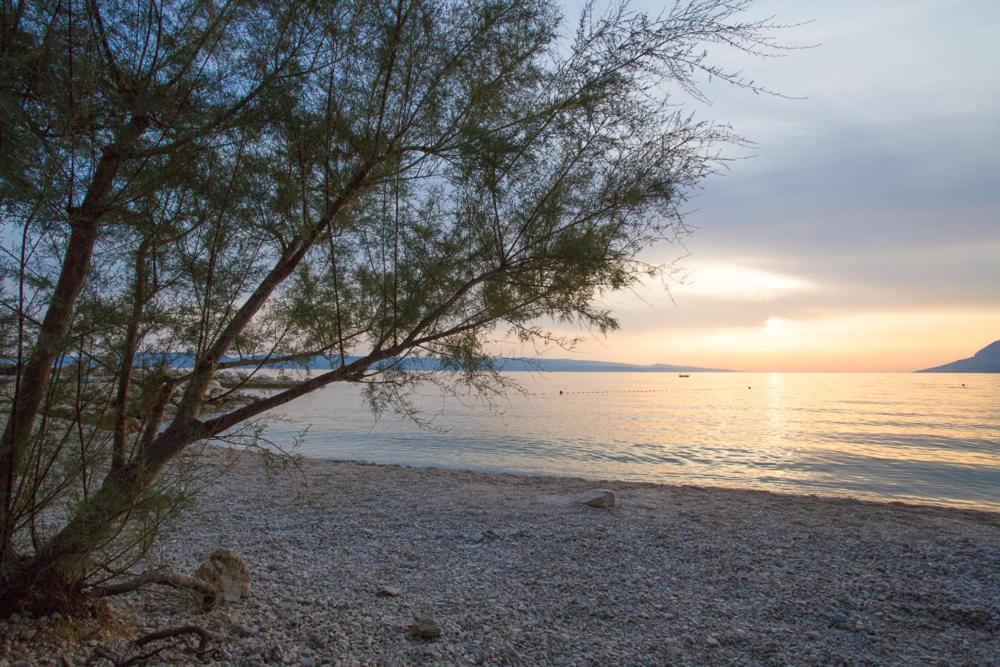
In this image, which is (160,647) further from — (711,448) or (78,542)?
(711,448)

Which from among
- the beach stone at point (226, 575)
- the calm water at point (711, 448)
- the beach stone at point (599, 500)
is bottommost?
the calm water at point (711, 448)

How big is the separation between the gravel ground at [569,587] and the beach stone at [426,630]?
0.06 metres

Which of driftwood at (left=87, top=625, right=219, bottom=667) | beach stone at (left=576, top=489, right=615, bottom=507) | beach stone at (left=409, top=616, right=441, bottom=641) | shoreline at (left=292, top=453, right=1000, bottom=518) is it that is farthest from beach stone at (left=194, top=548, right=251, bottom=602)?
shoreline at (left=292, top=453, right=1000, bottom=518)

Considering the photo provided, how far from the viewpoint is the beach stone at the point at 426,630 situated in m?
4.03

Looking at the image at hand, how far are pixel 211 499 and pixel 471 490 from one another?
4113mm

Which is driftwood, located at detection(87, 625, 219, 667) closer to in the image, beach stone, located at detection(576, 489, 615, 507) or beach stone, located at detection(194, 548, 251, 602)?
beach stone, located at detection(194, 548, 251, 602)

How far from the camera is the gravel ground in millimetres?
3867

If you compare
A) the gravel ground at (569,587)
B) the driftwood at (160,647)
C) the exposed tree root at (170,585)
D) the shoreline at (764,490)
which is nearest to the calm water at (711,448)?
the shoreline at (764,490)

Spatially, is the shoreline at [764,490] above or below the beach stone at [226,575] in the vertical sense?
below

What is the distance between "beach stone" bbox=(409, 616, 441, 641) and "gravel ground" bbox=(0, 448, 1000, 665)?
0.06m

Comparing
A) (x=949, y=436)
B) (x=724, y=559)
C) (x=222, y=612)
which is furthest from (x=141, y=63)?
(x=949, y=436)

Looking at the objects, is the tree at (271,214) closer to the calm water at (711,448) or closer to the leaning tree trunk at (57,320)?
the leaning tree trunk at (57,320)

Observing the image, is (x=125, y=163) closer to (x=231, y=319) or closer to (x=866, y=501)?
(x=231, y=319)

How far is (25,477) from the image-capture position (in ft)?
9.40
